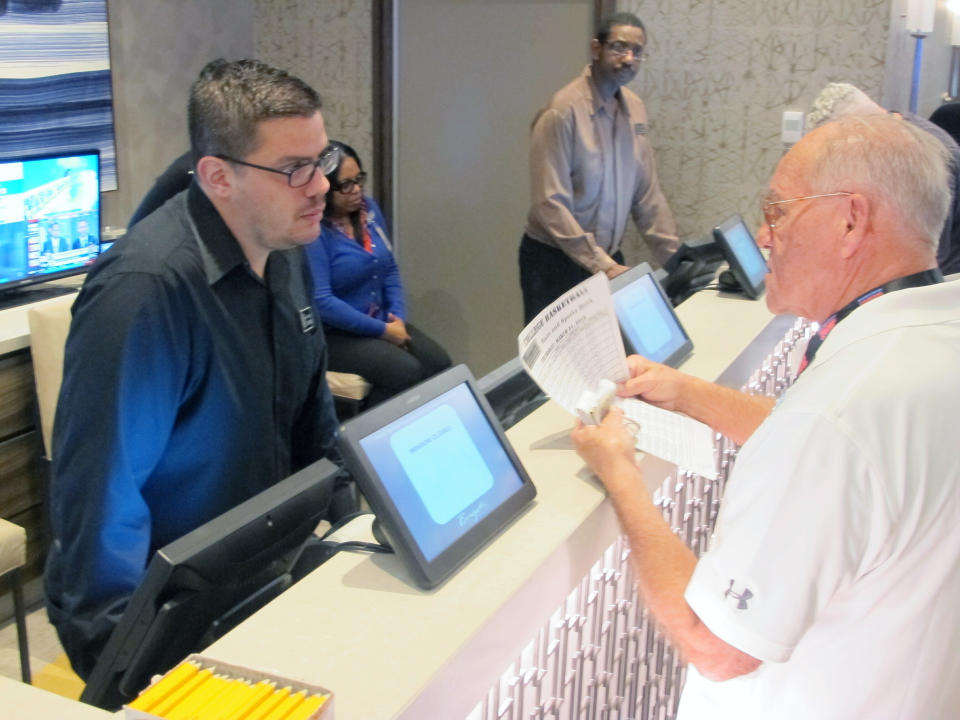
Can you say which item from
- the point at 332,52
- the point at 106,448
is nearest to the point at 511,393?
the point at 106,448

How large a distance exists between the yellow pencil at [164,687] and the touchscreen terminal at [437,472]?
28cm

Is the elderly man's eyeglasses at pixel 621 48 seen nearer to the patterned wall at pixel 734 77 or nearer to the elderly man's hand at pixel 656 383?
the patterned wall at pixel 734 77

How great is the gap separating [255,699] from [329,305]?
2982 mm

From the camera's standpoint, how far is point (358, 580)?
3.95ft

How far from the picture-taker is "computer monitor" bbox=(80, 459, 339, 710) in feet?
3.64

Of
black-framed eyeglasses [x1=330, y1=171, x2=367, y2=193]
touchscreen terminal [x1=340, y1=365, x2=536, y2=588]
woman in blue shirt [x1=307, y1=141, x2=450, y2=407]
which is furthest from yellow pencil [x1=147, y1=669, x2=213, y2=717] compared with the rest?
black-framed eyeglasses [x1=330, y1=171, x2=367, y2=193]

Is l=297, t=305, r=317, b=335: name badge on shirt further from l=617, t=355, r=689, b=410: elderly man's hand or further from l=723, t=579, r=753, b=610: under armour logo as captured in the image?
l=723, t=579, r=753, b=610: under armour logo

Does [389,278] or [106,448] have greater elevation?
[106,448]

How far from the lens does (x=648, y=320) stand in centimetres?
212

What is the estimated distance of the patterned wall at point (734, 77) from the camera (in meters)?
4.29

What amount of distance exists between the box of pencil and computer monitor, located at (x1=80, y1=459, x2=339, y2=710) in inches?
6.9

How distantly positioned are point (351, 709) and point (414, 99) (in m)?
4.62

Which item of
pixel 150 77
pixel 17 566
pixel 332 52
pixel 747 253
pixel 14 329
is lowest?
pixel 17 566

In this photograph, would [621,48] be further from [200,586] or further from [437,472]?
[200,586]
